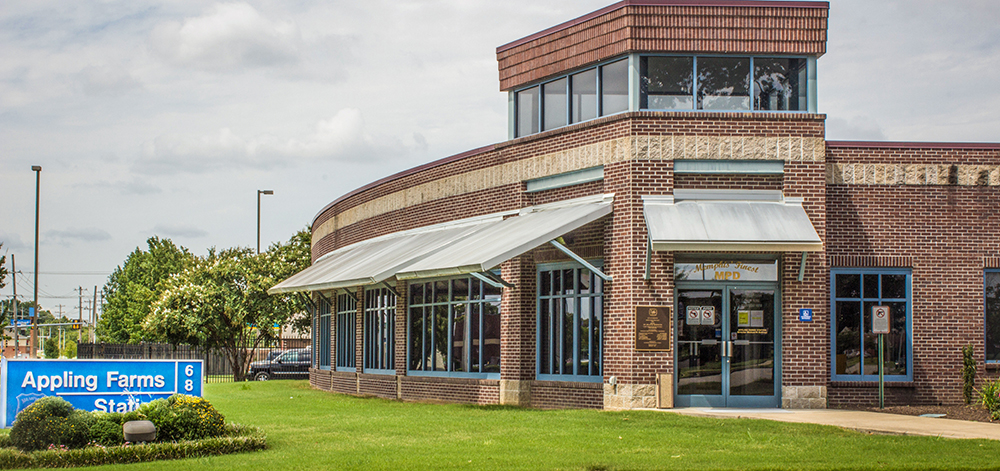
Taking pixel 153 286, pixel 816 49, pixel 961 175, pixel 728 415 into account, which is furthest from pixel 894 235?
pixel 153 286

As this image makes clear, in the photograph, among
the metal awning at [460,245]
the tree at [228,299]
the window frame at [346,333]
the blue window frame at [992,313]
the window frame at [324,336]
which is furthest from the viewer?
the tree at [228,299]

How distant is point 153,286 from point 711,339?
2022 inches

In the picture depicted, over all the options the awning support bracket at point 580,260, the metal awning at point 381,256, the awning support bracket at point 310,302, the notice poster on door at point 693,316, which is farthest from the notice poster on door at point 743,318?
the awning support bracket at point 310,302

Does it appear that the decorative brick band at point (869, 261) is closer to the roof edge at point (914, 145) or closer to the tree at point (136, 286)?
the roof edge at point (914, 145)

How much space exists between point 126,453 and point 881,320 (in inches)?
489

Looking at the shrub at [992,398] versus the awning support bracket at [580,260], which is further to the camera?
the awning support bracket at [580,260]

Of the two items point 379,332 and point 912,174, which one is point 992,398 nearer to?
point 912,174

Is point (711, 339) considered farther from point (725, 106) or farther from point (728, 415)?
point (725, 106)

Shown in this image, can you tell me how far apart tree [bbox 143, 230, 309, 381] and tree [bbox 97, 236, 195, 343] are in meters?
17.9

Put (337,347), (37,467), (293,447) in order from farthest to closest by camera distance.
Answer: (337,347) < (293,447) < (37,467)

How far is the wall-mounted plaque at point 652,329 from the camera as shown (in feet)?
56.1

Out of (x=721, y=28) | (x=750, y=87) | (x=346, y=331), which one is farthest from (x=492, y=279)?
(x=346, y=331)

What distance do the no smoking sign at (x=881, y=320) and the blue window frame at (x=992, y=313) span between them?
2.61 meters

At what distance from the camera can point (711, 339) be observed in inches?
686
